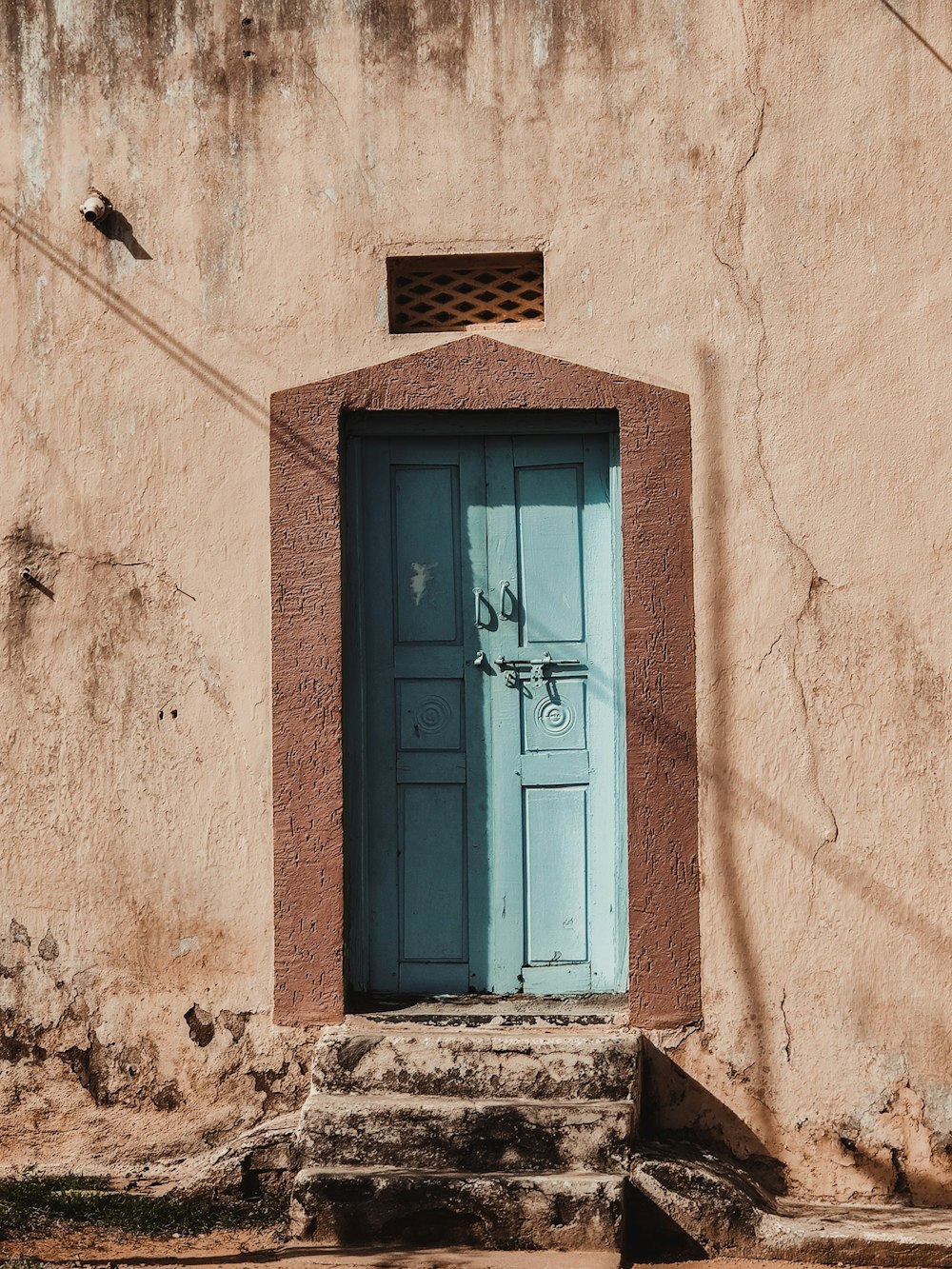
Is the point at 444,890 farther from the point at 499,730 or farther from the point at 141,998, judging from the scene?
→ the point at 141,998

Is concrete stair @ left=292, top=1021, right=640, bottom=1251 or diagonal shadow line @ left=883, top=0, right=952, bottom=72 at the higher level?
diagonal shadow line @ left=883, top=0, right=952, bottom=72

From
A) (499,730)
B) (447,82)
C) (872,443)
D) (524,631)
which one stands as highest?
(447,82)

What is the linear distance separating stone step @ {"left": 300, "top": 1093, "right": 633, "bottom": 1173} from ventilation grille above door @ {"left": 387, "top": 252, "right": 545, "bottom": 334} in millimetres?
2783

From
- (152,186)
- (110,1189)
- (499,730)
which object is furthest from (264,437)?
(110,1189)

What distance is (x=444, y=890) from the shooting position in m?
5.27

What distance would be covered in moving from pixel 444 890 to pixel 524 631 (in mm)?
1005

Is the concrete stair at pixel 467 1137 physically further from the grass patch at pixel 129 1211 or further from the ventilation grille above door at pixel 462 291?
the ventilation grille above door at pixel 462 291

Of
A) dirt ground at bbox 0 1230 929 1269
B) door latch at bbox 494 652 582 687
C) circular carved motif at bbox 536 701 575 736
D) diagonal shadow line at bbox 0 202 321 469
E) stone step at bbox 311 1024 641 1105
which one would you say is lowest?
dirt ground at bbox 0 1230 929 1269

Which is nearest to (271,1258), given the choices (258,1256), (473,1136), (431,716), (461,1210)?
(258,1256)

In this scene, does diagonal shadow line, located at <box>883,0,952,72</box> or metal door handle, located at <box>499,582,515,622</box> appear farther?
metal door handle, located at <box>499,582,515,622</box>

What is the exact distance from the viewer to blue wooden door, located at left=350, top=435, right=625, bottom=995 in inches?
207

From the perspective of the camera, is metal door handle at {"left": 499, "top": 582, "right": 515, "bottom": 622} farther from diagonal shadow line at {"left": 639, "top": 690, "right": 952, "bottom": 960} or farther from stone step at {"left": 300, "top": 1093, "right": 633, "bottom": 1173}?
stone step at {"left": 300, "top": 1093, "right": 633, "bottom": 1173}

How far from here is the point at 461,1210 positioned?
4480 mm

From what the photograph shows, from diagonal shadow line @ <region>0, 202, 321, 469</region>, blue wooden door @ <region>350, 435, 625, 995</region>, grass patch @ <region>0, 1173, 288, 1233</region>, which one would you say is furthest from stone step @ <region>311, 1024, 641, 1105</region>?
diagonal shadow line @ <region>0, 202, 321, 469</region>
